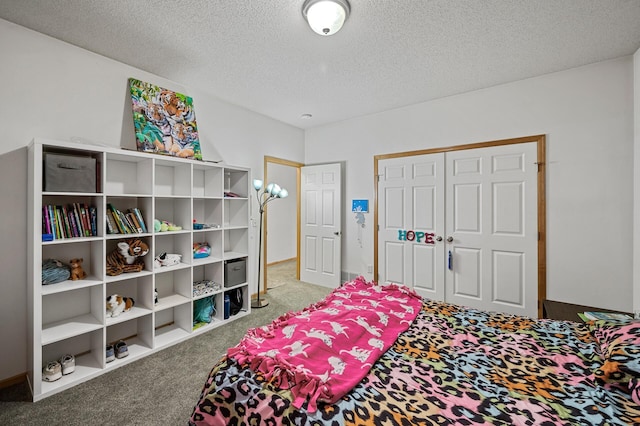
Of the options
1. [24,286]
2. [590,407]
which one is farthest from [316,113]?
[590,407]

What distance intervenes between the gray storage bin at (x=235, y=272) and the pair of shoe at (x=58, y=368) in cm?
139

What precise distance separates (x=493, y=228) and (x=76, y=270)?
4199mm

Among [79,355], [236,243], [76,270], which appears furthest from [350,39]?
[79,355]

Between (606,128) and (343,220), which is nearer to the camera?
(606,128)

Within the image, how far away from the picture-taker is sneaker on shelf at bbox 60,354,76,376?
210 centimetres

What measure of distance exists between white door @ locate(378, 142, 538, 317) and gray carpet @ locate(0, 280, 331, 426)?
8.44 feet

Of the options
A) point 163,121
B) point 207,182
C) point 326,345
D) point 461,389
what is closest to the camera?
point 461,389

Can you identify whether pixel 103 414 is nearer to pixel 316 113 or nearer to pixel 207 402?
pixel 207 402

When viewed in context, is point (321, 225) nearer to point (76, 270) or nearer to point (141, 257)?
point (141, 257)

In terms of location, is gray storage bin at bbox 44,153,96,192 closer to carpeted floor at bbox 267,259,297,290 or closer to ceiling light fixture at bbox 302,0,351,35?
ceiling light fixture at bbox 302,0,351,35

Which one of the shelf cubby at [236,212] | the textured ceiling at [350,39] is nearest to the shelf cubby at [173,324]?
the shelf cubby at [236,212]

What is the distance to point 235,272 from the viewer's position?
326 centimetres

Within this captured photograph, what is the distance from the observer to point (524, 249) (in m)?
3.04

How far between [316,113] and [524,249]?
3.20m
